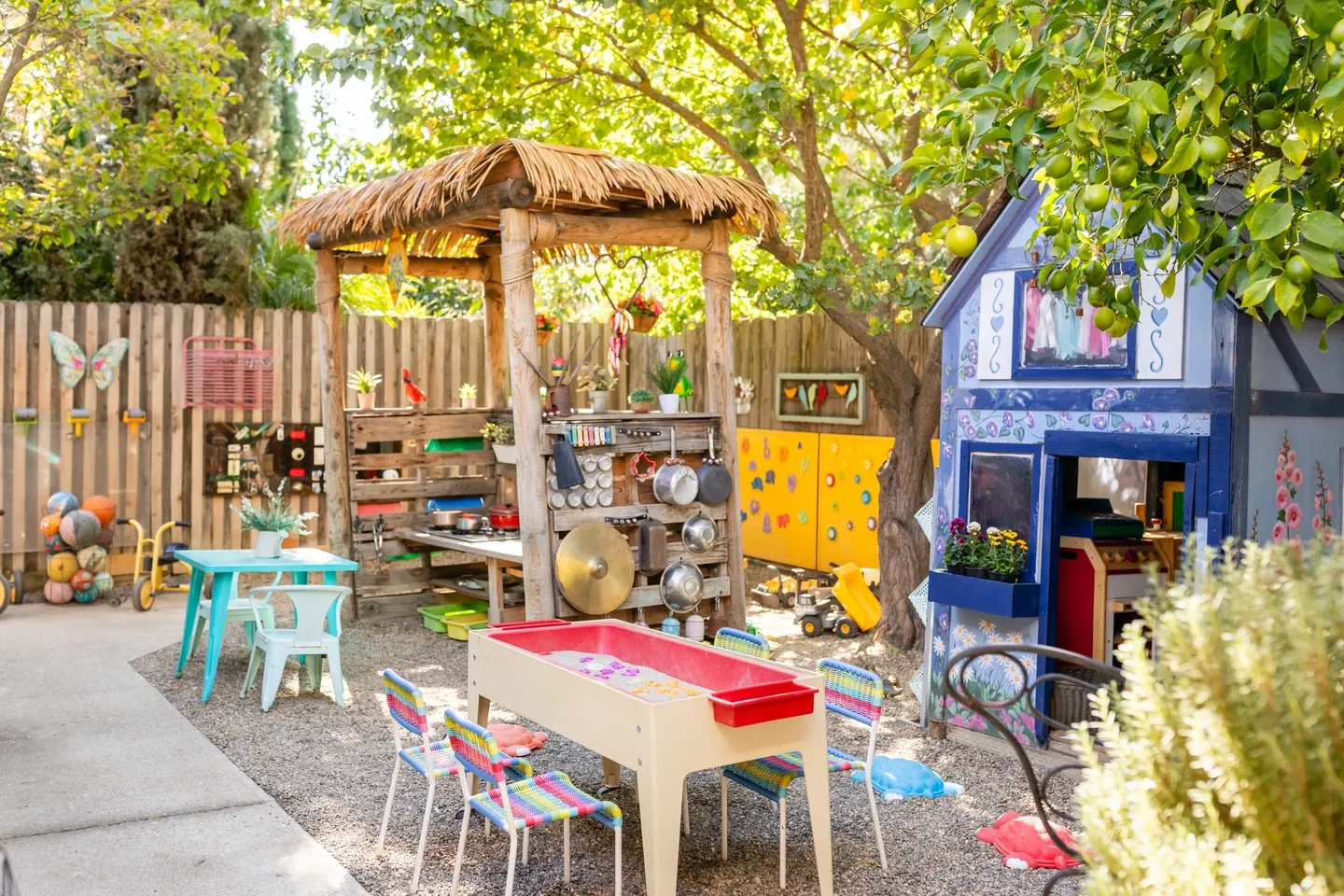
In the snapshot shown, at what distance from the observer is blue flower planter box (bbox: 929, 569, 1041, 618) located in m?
6.42

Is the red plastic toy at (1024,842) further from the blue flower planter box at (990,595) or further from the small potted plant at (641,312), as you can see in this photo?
the small potted plant at (641,312)

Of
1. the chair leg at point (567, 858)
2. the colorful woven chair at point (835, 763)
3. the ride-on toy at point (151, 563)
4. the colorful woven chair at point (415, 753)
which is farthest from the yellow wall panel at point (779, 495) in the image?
the chair leg at point (567, 858)

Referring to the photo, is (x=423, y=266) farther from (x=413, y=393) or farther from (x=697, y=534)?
(x=697, y=534)

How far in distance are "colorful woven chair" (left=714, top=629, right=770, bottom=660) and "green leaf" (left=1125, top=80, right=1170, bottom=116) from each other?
339 cm

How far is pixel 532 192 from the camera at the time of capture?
767cm

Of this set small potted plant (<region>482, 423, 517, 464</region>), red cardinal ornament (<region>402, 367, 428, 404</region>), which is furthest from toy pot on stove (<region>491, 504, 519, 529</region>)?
red cardinal ornament (<region>402, 367, 428, 404</region>)

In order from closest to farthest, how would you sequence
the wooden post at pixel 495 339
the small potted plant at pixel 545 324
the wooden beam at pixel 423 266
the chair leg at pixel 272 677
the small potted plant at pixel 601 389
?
the chair leg at pixel 272 677 → the small potted plant at pixel 601 389 → the small potted plant at pixel 545 324 → the wooden beam at pixel 423 266 → the wooden post at pixel 495 339

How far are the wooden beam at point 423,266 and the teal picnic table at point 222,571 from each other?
317 centimetres

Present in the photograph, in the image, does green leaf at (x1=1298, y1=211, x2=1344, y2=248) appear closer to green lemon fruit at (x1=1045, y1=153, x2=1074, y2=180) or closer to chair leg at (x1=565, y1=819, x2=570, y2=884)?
green lemon fruit at (x1=1045, y1=153, x2=1074, y2=180)

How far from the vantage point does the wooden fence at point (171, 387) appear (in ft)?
34.6

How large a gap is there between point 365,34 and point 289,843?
5640mm

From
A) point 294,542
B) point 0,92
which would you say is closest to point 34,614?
point 294,542

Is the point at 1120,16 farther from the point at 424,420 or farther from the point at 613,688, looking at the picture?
the point at 424,420

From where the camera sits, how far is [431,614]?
988 cm
